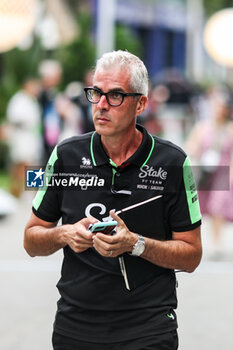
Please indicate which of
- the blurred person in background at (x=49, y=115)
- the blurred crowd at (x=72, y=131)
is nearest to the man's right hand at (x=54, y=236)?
the blurred crowd at (x=72, y=131)

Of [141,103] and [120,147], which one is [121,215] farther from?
Answer: [141,103]

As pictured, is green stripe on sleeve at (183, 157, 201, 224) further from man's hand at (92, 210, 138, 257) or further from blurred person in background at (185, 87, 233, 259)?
blurred person in background at (185, 87, 233, 259)

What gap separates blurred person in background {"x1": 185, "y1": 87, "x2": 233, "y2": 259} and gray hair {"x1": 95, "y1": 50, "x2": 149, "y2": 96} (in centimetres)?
654

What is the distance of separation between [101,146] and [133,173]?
0.18m

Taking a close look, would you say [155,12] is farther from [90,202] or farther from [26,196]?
[90,202]

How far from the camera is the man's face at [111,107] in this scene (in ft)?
11.0

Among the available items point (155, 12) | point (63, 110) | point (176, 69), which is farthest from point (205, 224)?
point (176, 69)

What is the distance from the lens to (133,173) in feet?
11.3

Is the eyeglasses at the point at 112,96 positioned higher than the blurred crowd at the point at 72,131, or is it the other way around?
the eyeglasses at the point at 112,96

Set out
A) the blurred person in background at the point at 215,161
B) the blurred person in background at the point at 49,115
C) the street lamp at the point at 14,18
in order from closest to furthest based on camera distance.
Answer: the blurred person in background at the point at 215,161, the street lamp at the point at 14,18, the blurred person in background at the point at 49,115

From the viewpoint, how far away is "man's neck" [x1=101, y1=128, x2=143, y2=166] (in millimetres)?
3505

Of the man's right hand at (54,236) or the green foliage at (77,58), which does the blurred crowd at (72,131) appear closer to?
the man's right hand at (54,236)

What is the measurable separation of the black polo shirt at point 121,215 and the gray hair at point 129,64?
9.5 inches

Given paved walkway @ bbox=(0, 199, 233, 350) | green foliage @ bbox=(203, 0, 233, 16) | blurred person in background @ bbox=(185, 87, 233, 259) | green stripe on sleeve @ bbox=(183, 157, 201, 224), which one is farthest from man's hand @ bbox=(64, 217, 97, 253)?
green foliage @ bbox=(203, 0, 233, 16)
